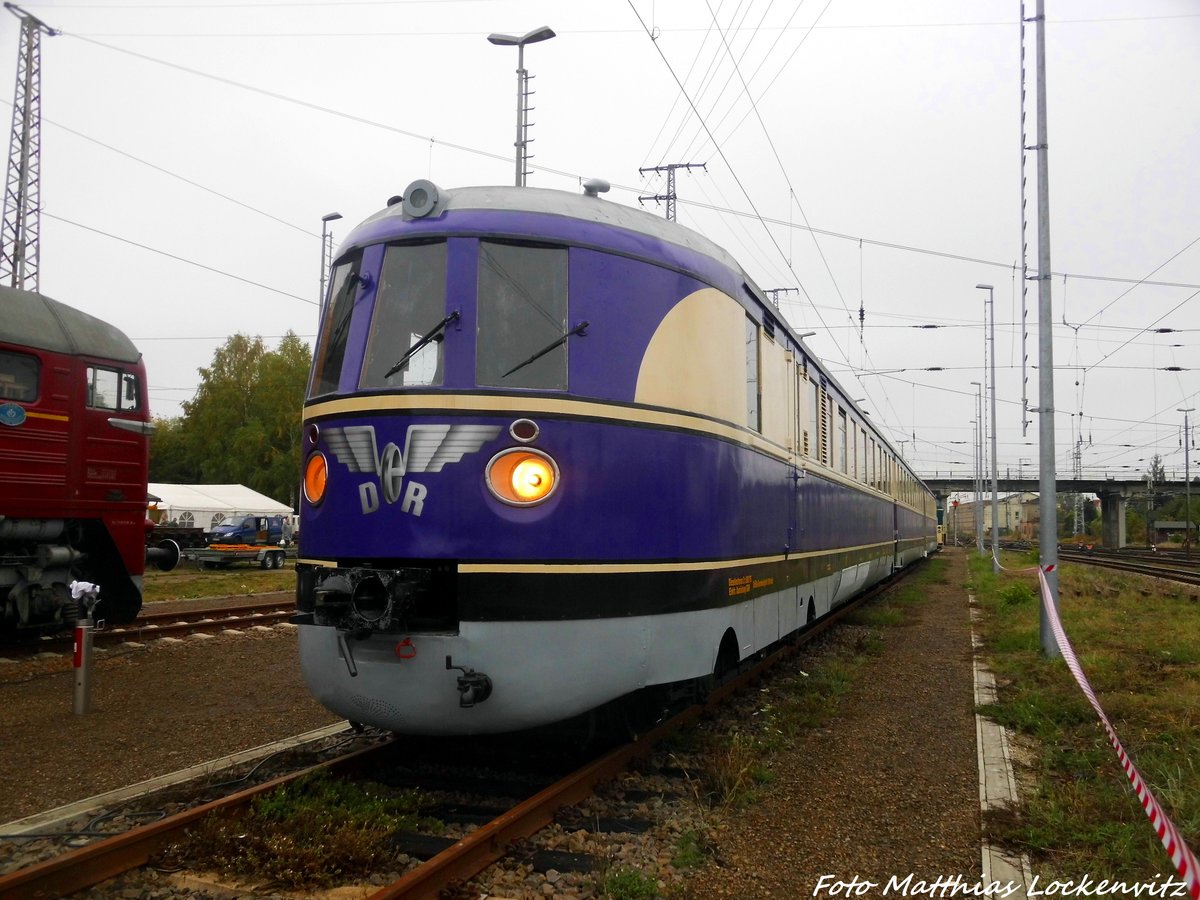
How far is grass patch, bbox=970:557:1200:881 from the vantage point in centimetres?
466

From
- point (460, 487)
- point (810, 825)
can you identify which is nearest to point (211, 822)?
point (460, 487)

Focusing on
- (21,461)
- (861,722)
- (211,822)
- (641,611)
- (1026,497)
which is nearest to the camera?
(211,822)

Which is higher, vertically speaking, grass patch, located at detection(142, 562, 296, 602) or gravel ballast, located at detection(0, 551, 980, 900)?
gravel ballast, located at detection(0, 551, 980, 900)

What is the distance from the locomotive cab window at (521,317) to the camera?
5.11 m

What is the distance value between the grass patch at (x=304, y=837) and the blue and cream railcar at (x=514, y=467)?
0.43 m

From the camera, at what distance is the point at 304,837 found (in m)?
4.39

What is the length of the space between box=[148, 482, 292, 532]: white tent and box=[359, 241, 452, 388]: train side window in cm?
3142

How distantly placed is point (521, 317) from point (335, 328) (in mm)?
1193

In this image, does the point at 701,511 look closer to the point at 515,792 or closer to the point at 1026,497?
the point at 515,792

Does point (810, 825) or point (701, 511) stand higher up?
point (701, 511)

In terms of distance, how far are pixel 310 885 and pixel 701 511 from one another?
285 cm

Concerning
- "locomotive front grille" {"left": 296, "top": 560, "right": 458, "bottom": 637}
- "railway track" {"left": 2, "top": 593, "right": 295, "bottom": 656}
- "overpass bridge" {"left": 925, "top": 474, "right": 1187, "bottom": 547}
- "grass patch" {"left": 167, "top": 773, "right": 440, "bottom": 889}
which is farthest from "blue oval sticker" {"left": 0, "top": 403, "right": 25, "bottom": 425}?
"overpass bridge" {"left": 925, "top": 474, "right": 1187, "bottom": 547}

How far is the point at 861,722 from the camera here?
24.5 ft

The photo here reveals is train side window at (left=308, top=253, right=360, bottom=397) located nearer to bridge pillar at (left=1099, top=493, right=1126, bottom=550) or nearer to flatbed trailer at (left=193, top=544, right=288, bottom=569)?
flatbed trailer at (left=193, top=544, right=288, bottom=569)
